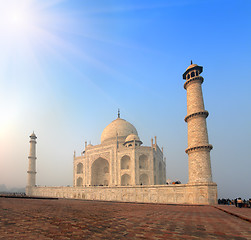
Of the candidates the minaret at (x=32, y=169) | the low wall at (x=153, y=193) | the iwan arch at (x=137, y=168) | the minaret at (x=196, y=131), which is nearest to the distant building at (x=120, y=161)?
the iwan arch at (x=137, y=168)

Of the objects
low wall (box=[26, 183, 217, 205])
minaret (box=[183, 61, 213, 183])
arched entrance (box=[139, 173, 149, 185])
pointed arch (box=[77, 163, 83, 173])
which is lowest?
low wall (box=[26, 183, 217, 205])

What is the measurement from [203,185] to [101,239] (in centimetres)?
1687

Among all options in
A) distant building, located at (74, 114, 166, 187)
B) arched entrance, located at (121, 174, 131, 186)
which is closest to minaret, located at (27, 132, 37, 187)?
distant building, located at (74, 114, 166, 187)

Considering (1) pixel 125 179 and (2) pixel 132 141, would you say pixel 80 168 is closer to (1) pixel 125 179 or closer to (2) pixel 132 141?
(1) pixel 125 179

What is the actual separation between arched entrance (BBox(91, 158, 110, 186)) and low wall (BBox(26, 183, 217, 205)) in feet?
17.5

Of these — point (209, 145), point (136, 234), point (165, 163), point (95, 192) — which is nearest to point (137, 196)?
point (95, 192)

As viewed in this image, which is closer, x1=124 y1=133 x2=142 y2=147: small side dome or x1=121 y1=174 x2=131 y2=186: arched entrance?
x1=121 y1=174 x2=131 y2=186: arched entrance

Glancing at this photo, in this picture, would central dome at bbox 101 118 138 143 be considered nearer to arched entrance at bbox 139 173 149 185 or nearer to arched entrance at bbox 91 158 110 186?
arched entrance at bbox 91 158 110 186

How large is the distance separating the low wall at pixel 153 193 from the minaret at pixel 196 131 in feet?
2.96

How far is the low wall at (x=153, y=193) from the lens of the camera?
59.2 ft

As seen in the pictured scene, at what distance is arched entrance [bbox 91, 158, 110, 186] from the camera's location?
35.5 metres

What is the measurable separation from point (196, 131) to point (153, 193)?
8.02m

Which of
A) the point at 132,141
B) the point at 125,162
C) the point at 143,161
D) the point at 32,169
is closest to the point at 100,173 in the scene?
the point at 125,162

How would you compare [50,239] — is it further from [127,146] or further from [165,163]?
[165,163]
